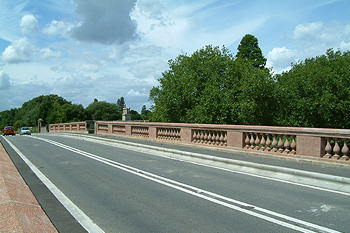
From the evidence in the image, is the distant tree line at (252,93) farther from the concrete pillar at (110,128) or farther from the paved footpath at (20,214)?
the paved footpath at (20,214)

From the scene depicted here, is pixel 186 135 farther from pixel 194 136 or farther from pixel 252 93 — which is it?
pixel 252 93

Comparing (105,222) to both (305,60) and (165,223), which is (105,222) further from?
(305,60)

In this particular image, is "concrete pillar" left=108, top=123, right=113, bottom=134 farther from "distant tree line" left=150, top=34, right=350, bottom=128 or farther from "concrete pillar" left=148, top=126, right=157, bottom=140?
"concrete pillar" left=148, top=126, right=157, bottom=140

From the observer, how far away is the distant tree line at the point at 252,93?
20438 mm

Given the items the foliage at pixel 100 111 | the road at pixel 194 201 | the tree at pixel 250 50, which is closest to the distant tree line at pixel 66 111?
the foliage at pixel 100 111

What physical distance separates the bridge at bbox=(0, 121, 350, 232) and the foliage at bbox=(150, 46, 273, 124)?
751 centimetres

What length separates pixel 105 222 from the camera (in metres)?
5.50

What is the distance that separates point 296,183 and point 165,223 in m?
4.42

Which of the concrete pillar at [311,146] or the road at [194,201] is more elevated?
the concrete pillar at [311,146]

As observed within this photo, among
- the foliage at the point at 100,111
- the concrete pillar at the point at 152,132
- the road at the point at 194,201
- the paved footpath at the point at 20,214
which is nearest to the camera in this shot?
the paved footpath at the point at 20,214

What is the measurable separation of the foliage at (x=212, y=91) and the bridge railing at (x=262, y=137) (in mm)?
4687

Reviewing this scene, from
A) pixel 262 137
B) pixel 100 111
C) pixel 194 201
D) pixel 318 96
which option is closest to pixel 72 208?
pixel 194 201

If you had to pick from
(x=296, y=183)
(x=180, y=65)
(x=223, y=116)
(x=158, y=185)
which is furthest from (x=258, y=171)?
(x=180, y=65)

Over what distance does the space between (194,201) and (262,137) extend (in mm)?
6293
